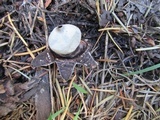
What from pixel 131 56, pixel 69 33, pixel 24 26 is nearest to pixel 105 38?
pixel 131 56

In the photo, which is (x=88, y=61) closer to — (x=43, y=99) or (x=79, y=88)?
(x=79, y=88)

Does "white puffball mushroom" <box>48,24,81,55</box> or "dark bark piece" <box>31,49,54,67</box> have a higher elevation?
"white puffball mushroom" <box>48,24,81,55</box>

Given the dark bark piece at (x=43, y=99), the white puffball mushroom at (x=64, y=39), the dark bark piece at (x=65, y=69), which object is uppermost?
the white puffball mushroom at (x=64, y=39)

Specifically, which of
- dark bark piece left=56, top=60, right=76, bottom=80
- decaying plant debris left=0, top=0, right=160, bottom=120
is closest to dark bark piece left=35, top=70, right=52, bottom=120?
decaying plant debris left=0, top=0, right=160, bottom=120

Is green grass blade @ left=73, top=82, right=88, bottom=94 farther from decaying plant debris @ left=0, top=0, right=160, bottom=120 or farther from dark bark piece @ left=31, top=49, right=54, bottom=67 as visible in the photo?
dark bark piece @ left=31, top=49, right=54, bottom=67

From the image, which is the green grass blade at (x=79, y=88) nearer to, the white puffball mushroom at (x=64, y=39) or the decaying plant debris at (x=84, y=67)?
the decaying plant debris at (x=84, y=67)

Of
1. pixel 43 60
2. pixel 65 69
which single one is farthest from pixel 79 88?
pixel 43 60

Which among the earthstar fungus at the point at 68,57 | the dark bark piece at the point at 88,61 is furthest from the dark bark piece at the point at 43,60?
the dark bark piece at the point at 88,61
